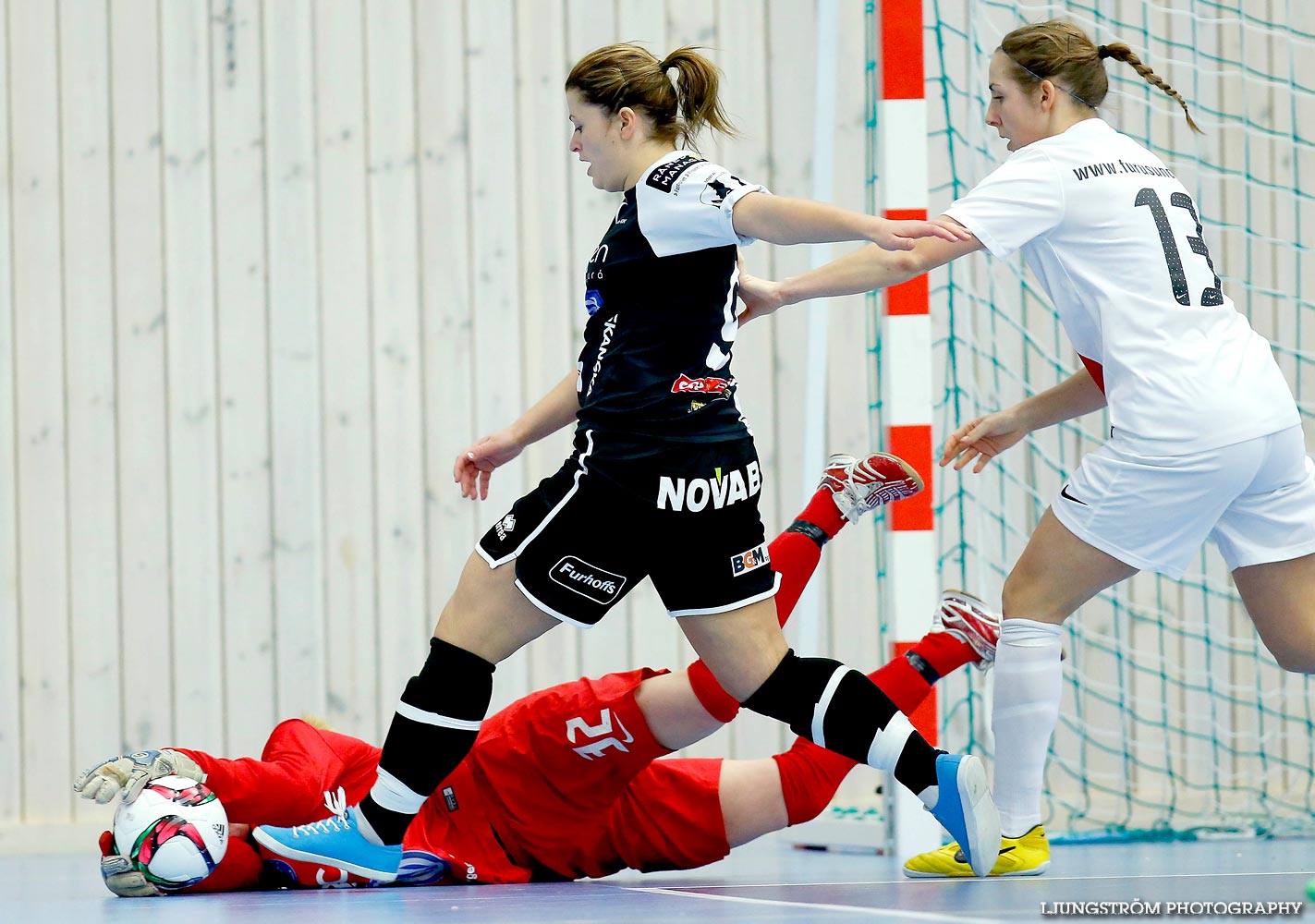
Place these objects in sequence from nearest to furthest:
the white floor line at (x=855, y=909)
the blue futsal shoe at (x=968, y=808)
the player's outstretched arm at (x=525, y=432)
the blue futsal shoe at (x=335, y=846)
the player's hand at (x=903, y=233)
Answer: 1. the white floor line at (x=855, y=909)
2. the player's hand at (x=903, y=233)
3. the blue futsal shoe at (x=968, y=808)
4. the blue futsal shoe at (x=335, y=846)
5. the player's outstretched arm at (x=525, y=432)

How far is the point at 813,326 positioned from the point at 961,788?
1970 millimetres

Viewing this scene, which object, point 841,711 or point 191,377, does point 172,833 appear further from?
point 191,377

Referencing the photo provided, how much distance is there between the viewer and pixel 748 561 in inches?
100

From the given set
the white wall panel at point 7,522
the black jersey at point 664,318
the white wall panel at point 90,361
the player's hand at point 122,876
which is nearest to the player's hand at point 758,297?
the black jersey at point 664,318

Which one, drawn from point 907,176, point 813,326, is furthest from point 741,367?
point 907,176

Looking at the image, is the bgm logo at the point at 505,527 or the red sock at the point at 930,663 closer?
the bgm logo at the point at 505,527

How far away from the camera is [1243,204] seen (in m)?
4.92

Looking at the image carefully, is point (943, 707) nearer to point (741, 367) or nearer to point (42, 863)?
point (741, 367)

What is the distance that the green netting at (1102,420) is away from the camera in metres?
4.67

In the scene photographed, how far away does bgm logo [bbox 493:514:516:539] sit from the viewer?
8.42 ft

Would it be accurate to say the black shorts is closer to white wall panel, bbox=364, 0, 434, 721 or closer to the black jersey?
the black jersey

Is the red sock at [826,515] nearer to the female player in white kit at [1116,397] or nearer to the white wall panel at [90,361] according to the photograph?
the female player in white kit at [1116,397]

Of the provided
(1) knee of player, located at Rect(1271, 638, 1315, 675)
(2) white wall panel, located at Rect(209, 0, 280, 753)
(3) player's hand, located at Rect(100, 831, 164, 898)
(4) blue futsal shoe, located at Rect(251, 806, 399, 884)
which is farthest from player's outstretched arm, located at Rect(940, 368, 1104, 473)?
(2) white wall panel, located at Rect(209, 0, 280, 753)

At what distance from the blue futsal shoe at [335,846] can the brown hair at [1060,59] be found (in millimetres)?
1881
